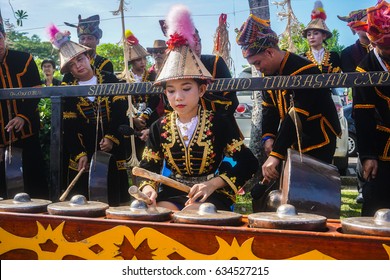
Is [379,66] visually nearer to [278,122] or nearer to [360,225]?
[278,122]

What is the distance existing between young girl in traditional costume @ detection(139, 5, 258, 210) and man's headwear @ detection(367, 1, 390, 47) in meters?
0.96

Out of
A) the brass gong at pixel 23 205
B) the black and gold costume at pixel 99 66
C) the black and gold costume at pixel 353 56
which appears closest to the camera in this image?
the brass gong at pixel 23 205

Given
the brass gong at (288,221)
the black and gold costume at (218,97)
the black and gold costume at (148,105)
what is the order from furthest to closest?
the black and gold costume at (148,105) → the black and gold costume at (218,97) → the brass gong at (288,221)

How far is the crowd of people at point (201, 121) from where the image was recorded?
2.93 metres

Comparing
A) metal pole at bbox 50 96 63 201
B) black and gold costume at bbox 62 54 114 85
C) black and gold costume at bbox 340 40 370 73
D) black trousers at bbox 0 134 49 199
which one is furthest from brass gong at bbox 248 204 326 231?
black and gold costume at bbox 340 40 370 73

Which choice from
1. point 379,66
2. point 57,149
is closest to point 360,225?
point 379,66

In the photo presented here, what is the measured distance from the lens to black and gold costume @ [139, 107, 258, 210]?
3.02m

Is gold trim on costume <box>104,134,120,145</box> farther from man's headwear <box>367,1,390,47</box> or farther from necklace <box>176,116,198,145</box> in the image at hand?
man's headwear <box>367,1,390,47</box>

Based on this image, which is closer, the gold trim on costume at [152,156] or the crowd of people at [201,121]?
the crowd of people at [201,121]

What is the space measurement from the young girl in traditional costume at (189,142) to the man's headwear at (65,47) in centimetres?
110

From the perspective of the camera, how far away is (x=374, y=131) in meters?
3.17

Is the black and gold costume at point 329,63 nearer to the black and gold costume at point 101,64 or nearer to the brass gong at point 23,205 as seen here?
the black and gold costume at point 101,64

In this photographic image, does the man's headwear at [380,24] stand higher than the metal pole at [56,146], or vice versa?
the man's headwear at [380,24]

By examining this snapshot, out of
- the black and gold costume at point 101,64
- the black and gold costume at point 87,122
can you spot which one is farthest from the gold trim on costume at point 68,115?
the black and gold costume at point 101,64
